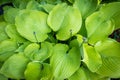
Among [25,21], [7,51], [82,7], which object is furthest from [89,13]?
[7,51]

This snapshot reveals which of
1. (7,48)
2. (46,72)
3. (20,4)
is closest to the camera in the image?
(46,72)

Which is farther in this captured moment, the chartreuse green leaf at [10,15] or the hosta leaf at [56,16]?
the chartreuse green leaf at [10,15]

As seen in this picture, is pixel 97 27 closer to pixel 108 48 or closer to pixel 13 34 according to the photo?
pixel 108 48

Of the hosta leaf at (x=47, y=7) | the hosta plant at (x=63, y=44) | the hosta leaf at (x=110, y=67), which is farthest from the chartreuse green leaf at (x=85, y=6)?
the hosta leaf at (x=110, y=67)

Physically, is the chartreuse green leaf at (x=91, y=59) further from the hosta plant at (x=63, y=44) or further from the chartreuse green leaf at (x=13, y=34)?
the chartreuse green leaf at (x=13, y=34)

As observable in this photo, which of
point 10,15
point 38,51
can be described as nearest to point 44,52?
point 38,51

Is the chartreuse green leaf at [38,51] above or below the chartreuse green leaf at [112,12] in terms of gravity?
below

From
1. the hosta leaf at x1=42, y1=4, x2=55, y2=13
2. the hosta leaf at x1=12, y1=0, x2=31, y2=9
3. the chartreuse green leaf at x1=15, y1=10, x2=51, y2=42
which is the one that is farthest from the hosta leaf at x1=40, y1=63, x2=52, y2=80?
the hosta leaf at x1=12, y1=0, x2=31, y2=9
